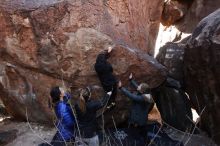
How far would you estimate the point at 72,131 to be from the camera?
6258 mm

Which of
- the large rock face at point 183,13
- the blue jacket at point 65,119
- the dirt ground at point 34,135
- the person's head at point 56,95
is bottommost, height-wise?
the dirt ground at point 34,135

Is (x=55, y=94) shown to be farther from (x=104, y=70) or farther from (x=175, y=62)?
(x=175, y=62)

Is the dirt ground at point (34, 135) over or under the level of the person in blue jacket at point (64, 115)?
under

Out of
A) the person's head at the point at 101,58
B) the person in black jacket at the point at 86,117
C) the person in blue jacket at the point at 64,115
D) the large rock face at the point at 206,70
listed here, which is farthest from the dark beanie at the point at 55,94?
the large rock face at the point at 206,70

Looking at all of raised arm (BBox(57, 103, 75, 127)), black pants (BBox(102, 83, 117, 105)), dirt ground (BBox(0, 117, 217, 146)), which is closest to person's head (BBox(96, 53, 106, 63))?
black pants (BBox(102, 83, 117, 105))

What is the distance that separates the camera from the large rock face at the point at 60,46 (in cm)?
755

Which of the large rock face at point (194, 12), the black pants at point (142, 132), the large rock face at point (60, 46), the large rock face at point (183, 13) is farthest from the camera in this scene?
the large rock face at point (183, 13)

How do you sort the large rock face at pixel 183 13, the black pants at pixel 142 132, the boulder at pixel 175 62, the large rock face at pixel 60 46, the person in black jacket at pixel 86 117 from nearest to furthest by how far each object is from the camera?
the person in black jacket at pixel 86 117 → the black pants at pixel 142 132 → the large rock face at pixel 60 46 → the boulder at pixel 175 62 → the large rock face at pixel 183 13

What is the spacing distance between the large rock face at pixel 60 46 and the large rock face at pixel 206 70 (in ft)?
2.48

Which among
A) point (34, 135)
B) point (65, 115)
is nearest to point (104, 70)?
Answer: point (65, 115)

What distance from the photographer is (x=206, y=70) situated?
Result: 688 centimetres

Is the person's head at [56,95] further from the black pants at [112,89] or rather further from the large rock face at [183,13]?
the large rock face at [183,13]

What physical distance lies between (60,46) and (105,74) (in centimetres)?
106

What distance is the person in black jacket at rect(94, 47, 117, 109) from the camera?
7.25m
